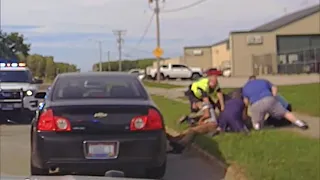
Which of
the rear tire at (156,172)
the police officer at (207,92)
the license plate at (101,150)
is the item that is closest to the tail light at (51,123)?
the license plate at (101,150)

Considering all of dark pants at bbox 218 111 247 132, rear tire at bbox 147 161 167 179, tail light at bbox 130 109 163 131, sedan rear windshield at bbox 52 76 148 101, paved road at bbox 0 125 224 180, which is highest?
sedan rear windshield at bbox 52 76 148 101

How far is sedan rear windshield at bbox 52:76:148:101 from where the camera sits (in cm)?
845

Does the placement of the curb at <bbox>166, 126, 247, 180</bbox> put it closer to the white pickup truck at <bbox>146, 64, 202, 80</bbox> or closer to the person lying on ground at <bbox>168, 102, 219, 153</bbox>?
the person lying on ground at <bbox>168, 102, 219, 153</bbox>

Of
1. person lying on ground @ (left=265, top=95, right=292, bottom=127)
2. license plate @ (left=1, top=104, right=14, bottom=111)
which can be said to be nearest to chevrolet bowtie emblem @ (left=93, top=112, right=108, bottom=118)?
person lying on ground @ (left=265, top=95, right=292, bottom=127)

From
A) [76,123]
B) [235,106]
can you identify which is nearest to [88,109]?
[76,123]

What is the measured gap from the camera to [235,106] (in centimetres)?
1328

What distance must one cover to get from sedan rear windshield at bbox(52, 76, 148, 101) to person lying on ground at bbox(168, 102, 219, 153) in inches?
124

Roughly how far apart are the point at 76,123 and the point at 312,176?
329 cm

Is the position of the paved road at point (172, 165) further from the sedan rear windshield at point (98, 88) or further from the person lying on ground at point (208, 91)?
the person lying on ground at point (208, 91)

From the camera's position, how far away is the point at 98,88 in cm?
868

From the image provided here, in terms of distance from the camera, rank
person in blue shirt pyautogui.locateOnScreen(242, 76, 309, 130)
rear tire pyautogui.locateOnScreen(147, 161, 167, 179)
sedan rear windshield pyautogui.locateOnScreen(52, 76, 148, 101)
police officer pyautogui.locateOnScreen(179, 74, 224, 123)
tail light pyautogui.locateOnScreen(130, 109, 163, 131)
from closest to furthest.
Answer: tail light pyautogui.locateOnScreen(130, 109, 163, 131) < rear tire pyautogui.locateOnScreen(147, 161, 167, 179) < sedan rear windshield pyautogui.locateOnScreen(52, 76, 148, 101) < person in blue shirt pyautogui.locateOnScreen(242, 76, 309, 130) < police officer pyautogui.locateOnScreen(179, 74, 224, 123)

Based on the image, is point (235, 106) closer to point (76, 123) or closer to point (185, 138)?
point (185, 138)

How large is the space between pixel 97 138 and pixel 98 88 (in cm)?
104

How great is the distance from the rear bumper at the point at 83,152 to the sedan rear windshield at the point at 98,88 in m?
0.69
